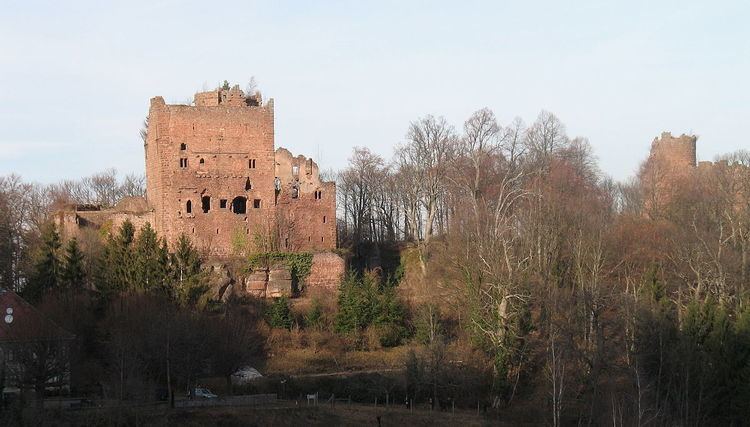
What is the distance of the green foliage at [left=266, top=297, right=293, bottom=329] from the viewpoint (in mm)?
43062

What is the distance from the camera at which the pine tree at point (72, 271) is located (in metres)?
42.8

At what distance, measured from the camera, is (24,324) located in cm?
3609

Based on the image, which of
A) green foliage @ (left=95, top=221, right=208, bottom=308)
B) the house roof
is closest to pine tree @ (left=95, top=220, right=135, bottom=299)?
green foliage @ (left=95, top=221, right=208, bottom=308)

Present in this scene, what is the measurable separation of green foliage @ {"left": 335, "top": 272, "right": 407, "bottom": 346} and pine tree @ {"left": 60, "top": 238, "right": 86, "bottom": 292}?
9.77 metres

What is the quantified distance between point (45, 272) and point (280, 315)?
28.8 ft

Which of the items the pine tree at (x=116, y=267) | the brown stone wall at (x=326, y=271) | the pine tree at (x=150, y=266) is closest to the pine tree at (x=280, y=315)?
the brown stone wall at (x=326, y=271)

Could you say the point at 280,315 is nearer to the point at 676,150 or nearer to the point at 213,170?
the point at 213,170

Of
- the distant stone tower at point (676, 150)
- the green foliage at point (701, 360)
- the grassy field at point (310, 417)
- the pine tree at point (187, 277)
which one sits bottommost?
the grassy field at point (310, 417)

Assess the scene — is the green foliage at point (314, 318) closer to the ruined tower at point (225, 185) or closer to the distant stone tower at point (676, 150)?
the ruined tower at point (225, 185)

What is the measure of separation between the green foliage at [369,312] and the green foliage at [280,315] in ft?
6.02

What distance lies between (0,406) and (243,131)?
64.4 feet

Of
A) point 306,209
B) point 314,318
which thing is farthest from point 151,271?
point 306,209

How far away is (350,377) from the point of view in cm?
3925

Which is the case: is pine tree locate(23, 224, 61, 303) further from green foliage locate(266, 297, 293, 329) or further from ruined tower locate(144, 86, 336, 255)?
green foliage locate(266, 297, 293, 329)
